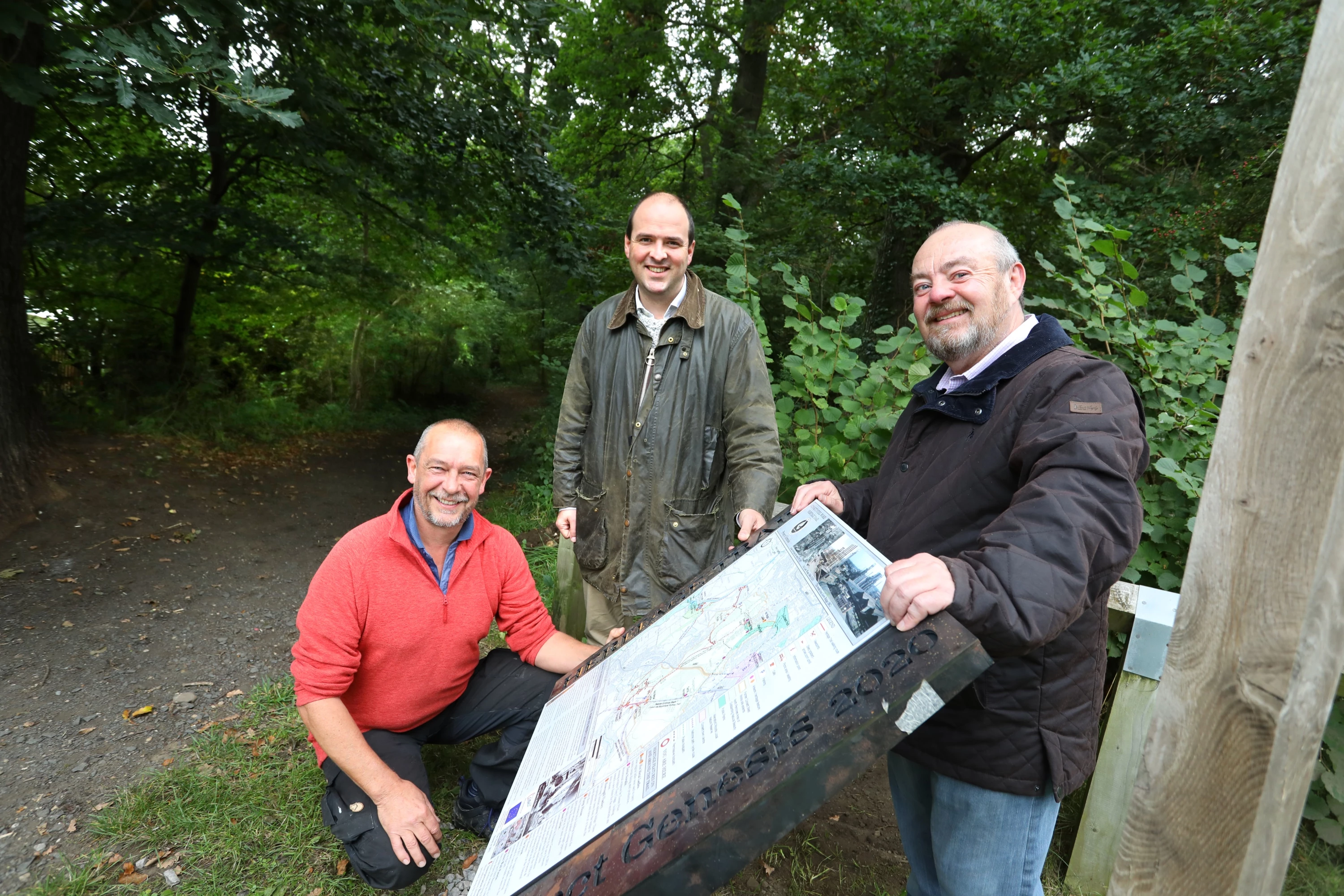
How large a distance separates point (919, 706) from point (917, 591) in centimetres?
17

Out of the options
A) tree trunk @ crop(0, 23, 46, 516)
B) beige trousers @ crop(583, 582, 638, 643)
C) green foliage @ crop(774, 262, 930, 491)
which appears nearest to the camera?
beige trousers @ crop(583, 582, 638, 643)

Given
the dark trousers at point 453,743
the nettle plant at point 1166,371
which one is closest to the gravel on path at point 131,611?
the dark trousers at point 453,743

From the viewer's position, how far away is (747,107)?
33.7 ft

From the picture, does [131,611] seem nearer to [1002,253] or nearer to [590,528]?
[590,528]

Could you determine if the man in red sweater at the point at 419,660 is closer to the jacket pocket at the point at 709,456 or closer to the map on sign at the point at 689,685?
the map on sign at the point at 689,685

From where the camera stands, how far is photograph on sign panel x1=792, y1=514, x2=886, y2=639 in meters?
1.31

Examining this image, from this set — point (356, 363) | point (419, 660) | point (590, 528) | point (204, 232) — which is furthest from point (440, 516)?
point (356, 363)

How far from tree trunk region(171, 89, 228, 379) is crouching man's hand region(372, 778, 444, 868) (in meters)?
6.42

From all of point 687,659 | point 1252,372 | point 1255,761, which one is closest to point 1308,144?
point 1252,372

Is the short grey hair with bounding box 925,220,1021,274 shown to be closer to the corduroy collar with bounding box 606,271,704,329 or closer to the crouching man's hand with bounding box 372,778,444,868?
the corduroy collar with bounding box 606,271,704,329

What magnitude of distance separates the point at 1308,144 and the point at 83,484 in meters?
8.35

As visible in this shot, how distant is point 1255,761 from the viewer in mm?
1040

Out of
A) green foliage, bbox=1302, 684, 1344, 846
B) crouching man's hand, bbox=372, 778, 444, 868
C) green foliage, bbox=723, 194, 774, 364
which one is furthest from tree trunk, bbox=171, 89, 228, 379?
green foliage, bbox=1302, 684, 1344, 846

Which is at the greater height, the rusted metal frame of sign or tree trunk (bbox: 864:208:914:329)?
tree trunk (bbox: 864:208:914:329)
